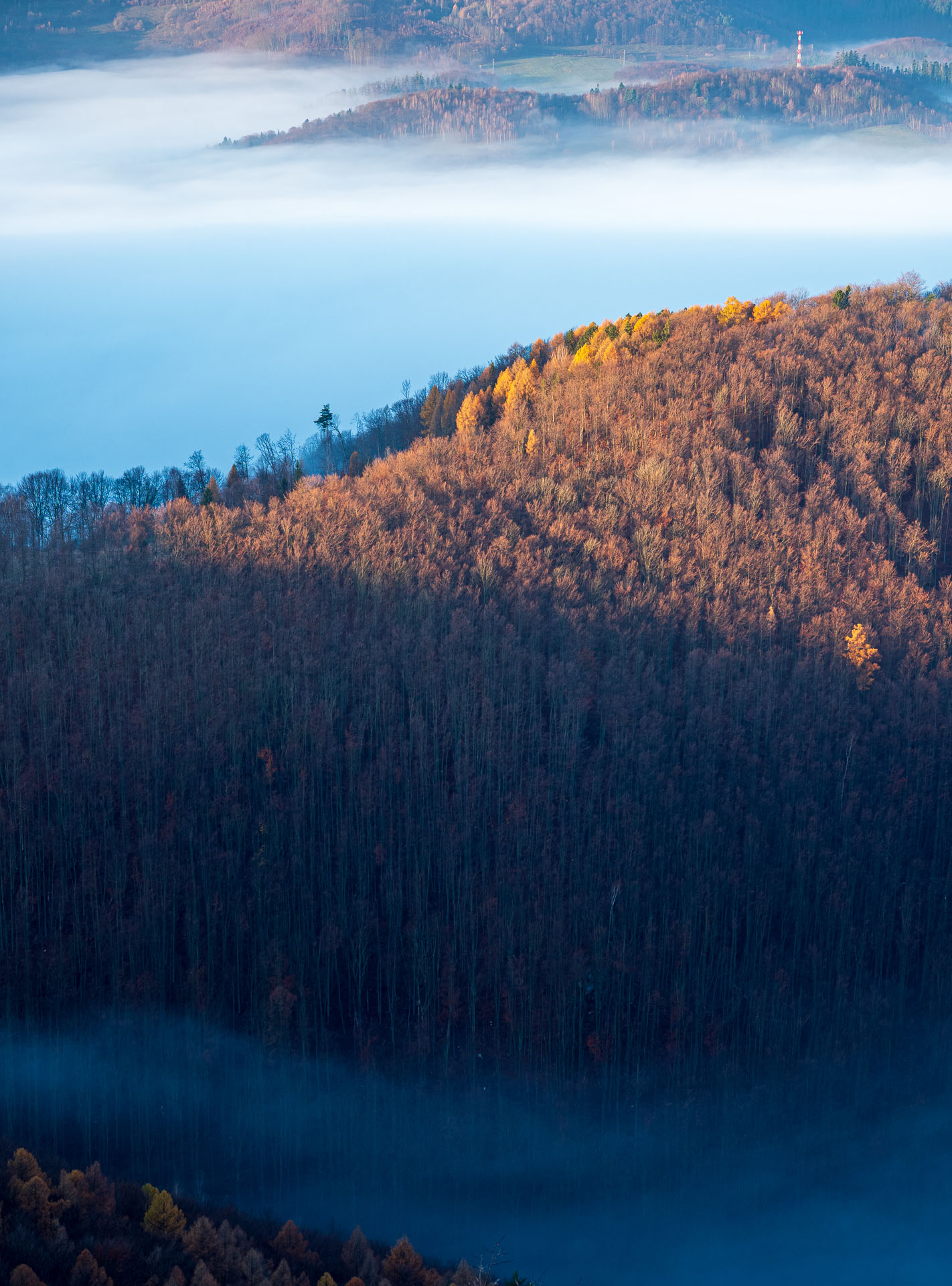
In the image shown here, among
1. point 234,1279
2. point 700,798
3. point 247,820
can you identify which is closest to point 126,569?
point 247,820

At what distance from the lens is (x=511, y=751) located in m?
77.0

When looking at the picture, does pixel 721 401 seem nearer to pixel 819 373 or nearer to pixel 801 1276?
pixel 819 373

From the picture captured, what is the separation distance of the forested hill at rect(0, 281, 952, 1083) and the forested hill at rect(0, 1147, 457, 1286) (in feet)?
53.6

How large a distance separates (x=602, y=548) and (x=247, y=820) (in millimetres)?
40956

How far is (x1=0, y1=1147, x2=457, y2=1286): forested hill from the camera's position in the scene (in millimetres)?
36594

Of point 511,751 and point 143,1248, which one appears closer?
point 143,1248

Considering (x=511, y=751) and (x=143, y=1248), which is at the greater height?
(x=511, y=751)

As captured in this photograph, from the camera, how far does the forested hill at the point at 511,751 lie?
64.0 m

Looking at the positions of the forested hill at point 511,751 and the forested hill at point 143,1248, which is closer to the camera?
the forested hill at point 143,1248

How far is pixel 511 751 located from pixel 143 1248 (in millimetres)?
42806

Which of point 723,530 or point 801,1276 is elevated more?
point 723,530

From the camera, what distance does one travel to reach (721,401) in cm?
10950

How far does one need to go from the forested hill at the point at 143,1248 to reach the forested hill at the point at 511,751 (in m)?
16.3

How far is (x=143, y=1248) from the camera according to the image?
39906mm
